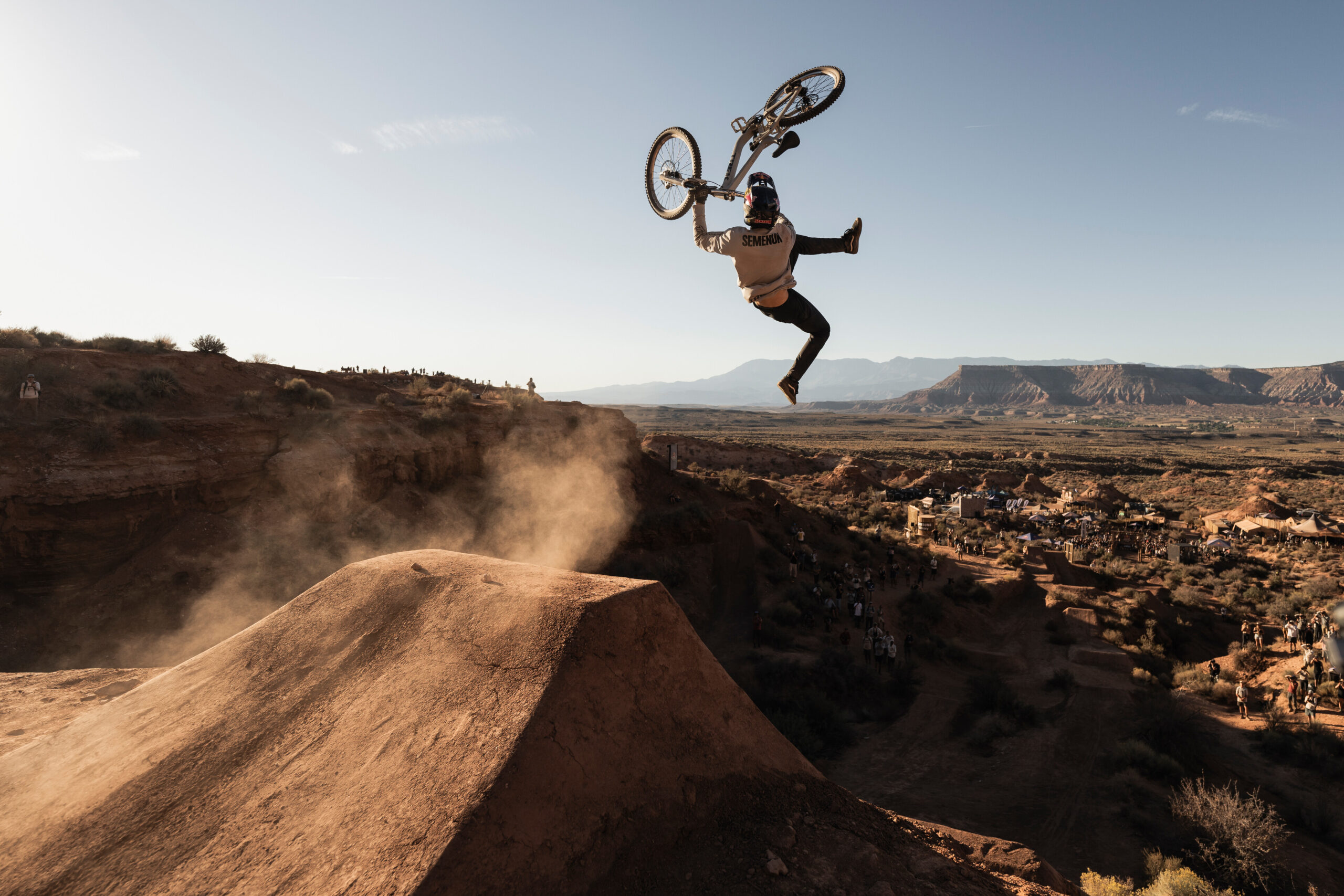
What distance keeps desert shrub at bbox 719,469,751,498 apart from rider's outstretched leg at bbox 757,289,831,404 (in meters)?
26.1

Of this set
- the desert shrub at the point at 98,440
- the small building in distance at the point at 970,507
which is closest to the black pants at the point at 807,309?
the desert shrub at the point at 98,440

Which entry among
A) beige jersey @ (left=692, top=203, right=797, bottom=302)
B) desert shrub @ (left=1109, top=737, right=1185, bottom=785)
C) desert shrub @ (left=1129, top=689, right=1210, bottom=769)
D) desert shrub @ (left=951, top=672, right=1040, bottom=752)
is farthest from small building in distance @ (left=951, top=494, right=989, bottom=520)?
beige jersey @ (left=692, top=203, right=797, bottom=302)

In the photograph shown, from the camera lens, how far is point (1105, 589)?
2809 centimetres

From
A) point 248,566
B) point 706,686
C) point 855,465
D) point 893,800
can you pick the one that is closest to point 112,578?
point 248,566

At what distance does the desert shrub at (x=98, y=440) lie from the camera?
1764 centimetres

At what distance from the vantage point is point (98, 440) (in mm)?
17750

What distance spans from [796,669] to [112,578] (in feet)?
65.3

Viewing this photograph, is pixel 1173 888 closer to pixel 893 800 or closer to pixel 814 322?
pixel 893 800

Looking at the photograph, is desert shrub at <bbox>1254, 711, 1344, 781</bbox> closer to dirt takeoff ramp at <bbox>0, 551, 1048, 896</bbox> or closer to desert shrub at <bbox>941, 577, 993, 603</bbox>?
desert shrub at <bbox>941, 577, 993, 603</bbox>

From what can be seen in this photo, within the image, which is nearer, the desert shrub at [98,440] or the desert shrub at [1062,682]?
the desert shrub at [98,440]

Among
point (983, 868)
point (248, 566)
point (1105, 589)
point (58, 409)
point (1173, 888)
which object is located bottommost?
point (1105, 589)

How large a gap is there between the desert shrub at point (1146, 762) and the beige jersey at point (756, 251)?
15315mm

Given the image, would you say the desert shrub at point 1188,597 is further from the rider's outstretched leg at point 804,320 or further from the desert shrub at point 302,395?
the desert shrub at point 302,395

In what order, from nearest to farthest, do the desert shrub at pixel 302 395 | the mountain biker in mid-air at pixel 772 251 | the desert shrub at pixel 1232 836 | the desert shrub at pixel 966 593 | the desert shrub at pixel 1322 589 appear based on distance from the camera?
the mountain biker in mid-air at pixel 772 251
the desert shrub at pixel 1232 836
the desert shrub at pixel 302 395
the desert shrub at pixel 1322 589
the desert shrub at pixel 966 593
